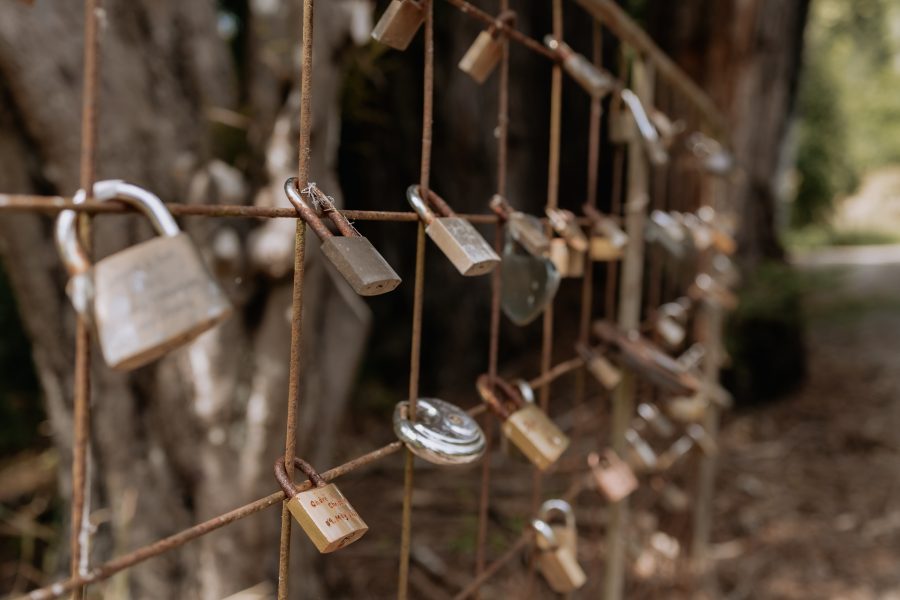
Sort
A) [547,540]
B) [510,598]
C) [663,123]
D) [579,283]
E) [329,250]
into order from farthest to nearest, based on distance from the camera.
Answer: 1. [579,283]
2. [510,598]
3. [663,123]
4. [547,540]
5. [329,250]

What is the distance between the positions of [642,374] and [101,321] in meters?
1.13

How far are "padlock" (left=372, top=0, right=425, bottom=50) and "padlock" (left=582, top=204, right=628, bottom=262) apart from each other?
60cm

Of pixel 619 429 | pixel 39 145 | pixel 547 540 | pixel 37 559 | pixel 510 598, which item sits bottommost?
pixel 37 559

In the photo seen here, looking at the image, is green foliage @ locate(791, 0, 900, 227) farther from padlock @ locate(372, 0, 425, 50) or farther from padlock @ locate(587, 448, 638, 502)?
padlock @ locate(372, 0, 425, 50)

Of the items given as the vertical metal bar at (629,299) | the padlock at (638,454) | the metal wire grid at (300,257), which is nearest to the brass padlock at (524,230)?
the metal wire grid at (300,257)

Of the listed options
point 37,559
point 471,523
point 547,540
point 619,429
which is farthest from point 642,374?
point 37,559

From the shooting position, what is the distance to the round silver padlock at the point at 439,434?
2.10ft

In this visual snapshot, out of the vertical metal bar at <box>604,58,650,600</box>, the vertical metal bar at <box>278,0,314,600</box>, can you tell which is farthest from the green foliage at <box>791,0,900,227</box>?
the vertical metal bar at <box>278,0,314,600</box>

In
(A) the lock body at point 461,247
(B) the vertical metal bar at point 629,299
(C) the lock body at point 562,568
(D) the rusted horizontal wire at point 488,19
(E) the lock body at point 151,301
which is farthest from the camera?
(B) the vertical metal bar at point 629,299

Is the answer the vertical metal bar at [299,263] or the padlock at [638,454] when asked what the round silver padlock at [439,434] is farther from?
the padlock at [638,454]

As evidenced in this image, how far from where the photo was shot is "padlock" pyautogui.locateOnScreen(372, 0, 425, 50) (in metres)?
0.65

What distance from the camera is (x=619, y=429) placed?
5.14ft

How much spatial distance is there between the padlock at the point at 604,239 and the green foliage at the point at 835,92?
26.7ft

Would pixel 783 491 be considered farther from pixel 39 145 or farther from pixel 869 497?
pixel 39 145
